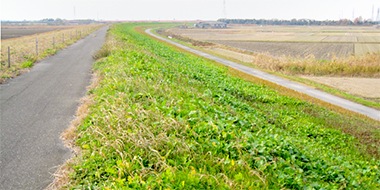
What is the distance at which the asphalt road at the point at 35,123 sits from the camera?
600 cm

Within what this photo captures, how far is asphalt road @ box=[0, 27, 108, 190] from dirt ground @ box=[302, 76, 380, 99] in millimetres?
19406

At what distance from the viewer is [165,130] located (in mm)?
6379

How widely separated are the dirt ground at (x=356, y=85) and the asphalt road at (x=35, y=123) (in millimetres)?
19406

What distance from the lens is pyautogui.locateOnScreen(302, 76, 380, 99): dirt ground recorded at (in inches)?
859

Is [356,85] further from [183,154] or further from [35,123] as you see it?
[35,123]

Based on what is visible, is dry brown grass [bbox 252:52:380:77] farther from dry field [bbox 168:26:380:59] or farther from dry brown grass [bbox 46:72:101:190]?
dry brown grass [bbox 46:72:101:190]

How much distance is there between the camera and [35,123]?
28.5 ft

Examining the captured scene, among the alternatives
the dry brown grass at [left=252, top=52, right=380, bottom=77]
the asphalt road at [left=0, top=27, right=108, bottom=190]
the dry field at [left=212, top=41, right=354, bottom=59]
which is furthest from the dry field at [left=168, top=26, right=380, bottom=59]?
the asphalt road at [left=0, top=27, right=108, bottom=190]

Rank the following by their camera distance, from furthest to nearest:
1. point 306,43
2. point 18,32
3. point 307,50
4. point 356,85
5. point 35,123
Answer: point 18,32
point 306,43
point 307,50
point 356,85
point 35,123

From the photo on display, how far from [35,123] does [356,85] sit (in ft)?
80.7

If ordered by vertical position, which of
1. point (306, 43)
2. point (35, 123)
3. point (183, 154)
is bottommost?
point (35, 123)

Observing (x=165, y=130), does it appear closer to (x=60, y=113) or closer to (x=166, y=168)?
(x=166, y=168)

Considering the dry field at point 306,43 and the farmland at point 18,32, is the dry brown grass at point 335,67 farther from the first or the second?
the farmland at point 18,32

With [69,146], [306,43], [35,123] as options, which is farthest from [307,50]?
[69,146]
